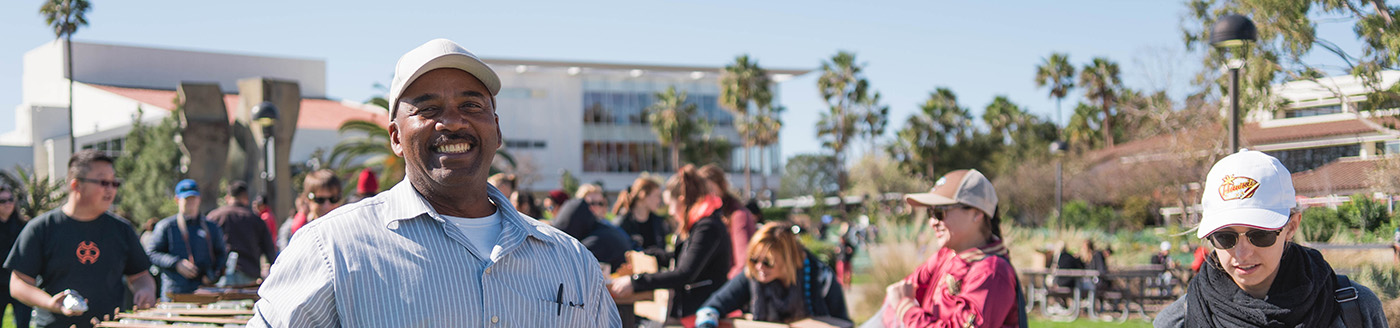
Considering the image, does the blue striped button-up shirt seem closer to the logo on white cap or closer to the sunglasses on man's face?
the logo on white cap

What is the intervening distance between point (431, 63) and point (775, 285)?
3.95 meters

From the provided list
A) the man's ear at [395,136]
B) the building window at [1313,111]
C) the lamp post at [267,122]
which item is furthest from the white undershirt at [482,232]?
the lamp post at [267,122]

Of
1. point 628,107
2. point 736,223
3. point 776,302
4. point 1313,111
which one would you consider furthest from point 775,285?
point 628,107

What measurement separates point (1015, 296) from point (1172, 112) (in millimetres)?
25546

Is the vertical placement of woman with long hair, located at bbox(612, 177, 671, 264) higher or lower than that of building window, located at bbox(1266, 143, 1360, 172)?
lower

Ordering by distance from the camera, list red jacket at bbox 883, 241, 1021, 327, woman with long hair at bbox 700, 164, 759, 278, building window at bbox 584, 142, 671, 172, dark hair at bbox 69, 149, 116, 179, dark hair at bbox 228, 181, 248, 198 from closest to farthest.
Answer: red jacket at bbox 883, 241, 1021, 327 → dark hair at bbox 69, 149, 116, 179 → woman with long hair at bbox 700, 164, 759, 278 → dark hair at bbox 228, 181, 248, 198 → building window at bbox 584, 142, 671, 172

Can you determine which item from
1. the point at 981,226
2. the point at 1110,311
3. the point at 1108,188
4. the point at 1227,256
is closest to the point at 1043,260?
the point at 1110,311

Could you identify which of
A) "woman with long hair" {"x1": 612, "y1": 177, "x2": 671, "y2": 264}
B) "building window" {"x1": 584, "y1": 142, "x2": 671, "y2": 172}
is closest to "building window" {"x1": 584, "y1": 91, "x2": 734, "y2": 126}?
"building window" {"x1": 584, "y1": 142, "x2": 671, "y2": 172}

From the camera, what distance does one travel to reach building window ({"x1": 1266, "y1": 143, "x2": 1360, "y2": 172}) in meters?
6.52

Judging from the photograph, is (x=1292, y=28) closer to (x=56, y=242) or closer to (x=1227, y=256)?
(x=1227, y=256)

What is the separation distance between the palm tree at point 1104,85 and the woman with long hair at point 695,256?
5486 cm

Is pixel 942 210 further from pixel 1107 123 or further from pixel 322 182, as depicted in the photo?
pixel 1107 123

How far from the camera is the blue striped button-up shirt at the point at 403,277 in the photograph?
2.03m

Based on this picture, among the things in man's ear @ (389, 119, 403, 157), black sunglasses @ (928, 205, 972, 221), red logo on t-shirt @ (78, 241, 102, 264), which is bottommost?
red logo on t-shirt @ (78, 241, 102, 264)
